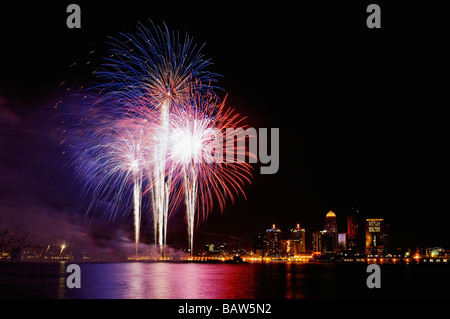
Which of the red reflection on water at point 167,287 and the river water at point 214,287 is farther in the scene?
the river water at point 214,287

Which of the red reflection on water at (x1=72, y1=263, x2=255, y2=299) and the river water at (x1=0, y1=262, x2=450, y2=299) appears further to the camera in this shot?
the river water at (x1=0, y1=262, x2=450, y2=299)
